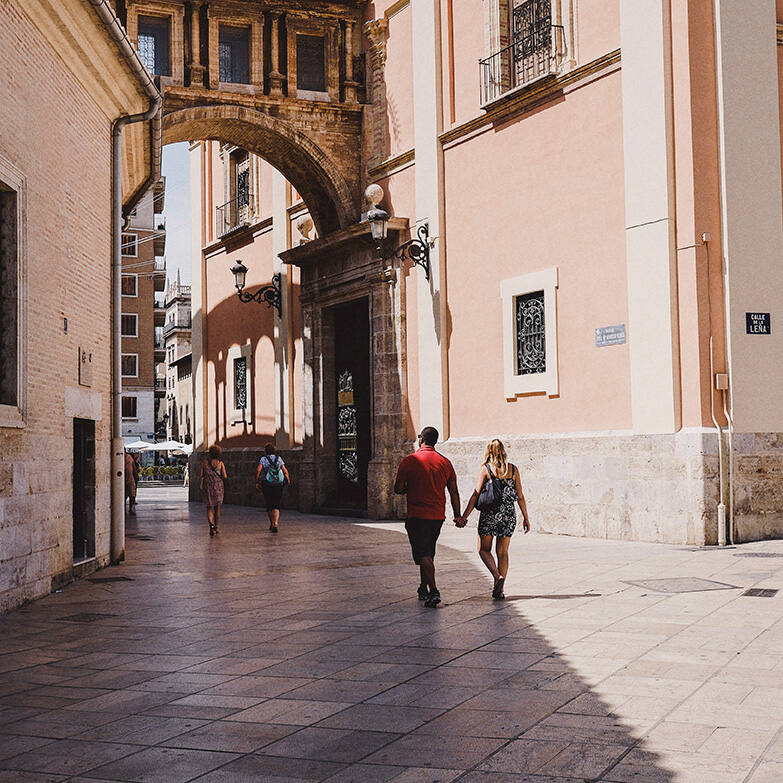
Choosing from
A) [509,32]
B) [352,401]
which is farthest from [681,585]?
[352,401]

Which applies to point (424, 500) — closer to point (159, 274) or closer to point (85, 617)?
point (85, 617)

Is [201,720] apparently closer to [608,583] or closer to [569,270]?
[608,583]

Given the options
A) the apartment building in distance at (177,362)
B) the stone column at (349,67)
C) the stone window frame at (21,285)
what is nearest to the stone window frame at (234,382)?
the stone column at (349,67)

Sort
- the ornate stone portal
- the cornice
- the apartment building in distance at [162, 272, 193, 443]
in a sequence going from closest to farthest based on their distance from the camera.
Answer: the cornice, the ornate stone portal, the apartment building in distance at [162, 272, 193, 443]

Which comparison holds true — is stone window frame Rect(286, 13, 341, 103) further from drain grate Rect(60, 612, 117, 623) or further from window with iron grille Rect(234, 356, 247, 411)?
drain grate Rect(60, 612, 117, 623)

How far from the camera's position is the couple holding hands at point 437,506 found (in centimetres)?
940

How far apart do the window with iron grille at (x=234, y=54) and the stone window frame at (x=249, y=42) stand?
9 centimetres

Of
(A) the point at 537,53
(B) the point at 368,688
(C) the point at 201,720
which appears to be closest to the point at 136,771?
(C) the point at 201,720

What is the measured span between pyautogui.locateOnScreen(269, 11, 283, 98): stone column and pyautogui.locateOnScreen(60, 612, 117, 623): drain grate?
1386 cm

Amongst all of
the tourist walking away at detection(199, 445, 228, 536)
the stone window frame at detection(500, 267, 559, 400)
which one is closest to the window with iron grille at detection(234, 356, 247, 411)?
the tourist walking away at detection(199, 445, 228, 536)

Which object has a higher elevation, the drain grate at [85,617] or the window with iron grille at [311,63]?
the window with iron grille at [311,63]

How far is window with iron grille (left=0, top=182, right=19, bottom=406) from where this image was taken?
380 inches

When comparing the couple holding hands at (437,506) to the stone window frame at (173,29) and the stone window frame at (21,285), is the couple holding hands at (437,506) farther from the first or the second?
the stone window frame at (173,29)

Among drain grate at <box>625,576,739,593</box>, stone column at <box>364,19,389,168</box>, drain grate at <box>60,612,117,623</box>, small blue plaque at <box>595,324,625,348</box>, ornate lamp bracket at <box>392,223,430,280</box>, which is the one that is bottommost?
drain grate at <box>60,612,117,623</box>
